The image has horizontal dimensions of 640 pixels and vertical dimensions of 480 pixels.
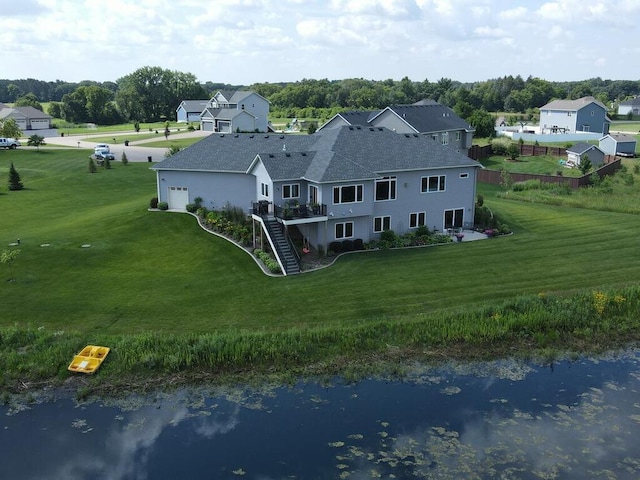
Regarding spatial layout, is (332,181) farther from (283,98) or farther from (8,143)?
(283,98)

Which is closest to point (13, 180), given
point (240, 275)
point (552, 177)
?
point (240, 275)

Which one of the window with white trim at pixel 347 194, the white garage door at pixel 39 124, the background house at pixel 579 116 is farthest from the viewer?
the white garage door at pixel 39 124

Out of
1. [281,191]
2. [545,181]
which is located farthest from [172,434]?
[545,181]

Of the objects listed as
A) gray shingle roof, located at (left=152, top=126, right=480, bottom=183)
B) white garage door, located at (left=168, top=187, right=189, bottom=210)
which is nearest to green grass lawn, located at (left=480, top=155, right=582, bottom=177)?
gray shingle roof, located at (left=152, top=126, right=480, bottom=183)

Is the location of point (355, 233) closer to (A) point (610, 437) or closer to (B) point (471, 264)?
(B) point (471, 264)

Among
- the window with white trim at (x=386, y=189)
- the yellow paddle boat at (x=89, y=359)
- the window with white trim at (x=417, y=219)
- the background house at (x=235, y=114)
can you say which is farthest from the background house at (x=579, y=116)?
the yellow paddle boat at (x=89, y=359)

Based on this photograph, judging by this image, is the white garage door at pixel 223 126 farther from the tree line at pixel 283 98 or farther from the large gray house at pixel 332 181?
the large gray house at pixel 332 181
